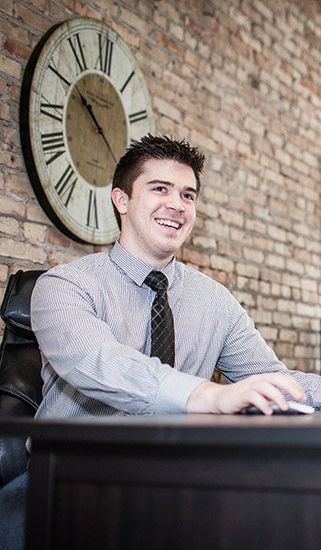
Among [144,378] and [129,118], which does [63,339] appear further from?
[129,118]

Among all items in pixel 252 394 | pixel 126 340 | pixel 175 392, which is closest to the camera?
pixel 252 394

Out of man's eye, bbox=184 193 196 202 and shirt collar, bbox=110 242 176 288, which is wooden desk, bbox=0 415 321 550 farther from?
man's eye, bbox=184 193 196 202

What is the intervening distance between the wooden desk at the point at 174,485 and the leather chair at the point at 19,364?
89 cm

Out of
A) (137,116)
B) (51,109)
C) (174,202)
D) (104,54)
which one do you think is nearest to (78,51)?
(104,54)

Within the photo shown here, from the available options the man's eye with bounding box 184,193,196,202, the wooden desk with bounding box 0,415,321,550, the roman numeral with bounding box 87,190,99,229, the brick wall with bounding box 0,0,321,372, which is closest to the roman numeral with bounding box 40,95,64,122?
the brick wall with bounding box 0,0,321,372

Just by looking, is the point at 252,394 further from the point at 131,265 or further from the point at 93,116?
the point at 93,116

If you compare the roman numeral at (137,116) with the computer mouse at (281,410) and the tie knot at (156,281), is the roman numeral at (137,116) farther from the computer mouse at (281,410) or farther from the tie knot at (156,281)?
the computer mouse at (281,410)

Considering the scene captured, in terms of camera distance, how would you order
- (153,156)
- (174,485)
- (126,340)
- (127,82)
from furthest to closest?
(127,82) → (153,156) → (126,340) → (174,485)

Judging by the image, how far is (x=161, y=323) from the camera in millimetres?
1858

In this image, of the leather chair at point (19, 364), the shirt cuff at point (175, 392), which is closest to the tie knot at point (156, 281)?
the leather chair at point (19, 364)

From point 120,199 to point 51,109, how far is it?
3.33 feet

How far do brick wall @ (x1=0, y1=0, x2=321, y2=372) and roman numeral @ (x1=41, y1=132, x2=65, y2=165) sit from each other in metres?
0.12

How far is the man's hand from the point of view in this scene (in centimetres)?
117

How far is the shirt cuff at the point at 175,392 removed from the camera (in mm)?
1288
